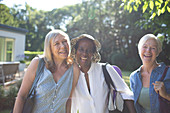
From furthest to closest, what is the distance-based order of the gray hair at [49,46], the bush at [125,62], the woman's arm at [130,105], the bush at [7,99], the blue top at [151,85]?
the bush at [125,62] < the bush at [7,99] < the woman's arm at [130,105] < the blue top at [151,85] < the gray hair at [49,46]

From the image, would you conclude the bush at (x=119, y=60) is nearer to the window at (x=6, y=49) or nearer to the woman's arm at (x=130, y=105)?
the window at (x=6, y=49)

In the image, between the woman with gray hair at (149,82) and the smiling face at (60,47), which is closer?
the smiling face at (60,47)

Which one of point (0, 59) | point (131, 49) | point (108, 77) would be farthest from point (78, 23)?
point (108, 77)

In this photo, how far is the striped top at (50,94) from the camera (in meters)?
1.93

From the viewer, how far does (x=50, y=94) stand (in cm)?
194

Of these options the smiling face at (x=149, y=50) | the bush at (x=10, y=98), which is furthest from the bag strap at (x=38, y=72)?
the bush at (x=10, y=98)

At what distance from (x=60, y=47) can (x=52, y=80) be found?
410mm

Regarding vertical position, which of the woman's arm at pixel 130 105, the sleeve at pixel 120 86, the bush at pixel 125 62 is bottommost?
the bush at pixel 125 62

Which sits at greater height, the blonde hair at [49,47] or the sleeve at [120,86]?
the blonde hair at [49,47]

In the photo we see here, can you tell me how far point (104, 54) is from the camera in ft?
65.1

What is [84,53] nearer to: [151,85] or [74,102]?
[74,102]

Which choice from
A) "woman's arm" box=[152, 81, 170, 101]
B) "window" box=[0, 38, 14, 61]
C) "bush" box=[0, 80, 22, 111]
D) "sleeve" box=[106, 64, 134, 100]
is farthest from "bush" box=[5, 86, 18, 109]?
"window" box=[0, 38, 14, 61]

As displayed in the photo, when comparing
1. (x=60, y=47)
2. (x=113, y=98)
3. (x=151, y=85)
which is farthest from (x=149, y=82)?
(x=60, y=47)

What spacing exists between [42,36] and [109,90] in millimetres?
38109
